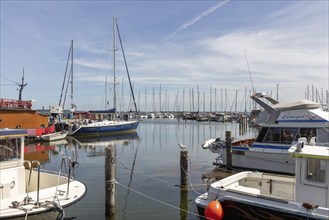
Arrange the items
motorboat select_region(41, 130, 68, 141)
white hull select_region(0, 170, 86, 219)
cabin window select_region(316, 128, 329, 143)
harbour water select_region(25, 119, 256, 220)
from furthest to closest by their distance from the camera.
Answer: motorboat select_region(41, 130, 68, 141) < cabin window select_region(316, 128, 329, 143) < harbour water select_region(25, 119, 256, 220) < white hull select_region(0, 170, 86, 219)

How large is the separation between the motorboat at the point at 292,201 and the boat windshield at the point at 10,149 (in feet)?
20.4

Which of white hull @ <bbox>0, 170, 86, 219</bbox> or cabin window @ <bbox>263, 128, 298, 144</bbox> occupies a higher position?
cabin window @ <bbox>263, 128, 298, 144</bbox>

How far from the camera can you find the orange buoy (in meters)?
9.45

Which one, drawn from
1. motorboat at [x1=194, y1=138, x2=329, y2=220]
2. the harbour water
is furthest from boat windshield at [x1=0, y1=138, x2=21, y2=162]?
motorboat at [x1=194, y1=138, x2=329, y2=220]

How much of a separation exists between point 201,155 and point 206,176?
897 centimetres

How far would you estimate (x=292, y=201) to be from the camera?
8719 mm

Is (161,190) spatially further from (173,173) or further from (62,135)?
(62,135)

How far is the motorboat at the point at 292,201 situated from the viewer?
27.4 feet

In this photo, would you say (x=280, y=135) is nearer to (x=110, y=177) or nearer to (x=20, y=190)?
(x=110, y=177)

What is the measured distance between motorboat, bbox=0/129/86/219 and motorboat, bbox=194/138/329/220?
168 inches

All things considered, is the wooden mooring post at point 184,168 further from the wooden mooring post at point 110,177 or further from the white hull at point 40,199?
the white hull at point 40,199

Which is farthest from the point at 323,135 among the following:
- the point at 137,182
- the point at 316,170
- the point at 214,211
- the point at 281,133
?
the point at 137,182

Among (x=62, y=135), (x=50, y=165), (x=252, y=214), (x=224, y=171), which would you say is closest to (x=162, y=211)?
(x=252, y=214)

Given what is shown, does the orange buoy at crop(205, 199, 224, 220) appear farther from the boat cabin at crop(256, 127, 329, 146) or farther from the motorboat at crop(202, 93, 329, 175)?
the boat cabin at crop(256, 127, 329, 146)
